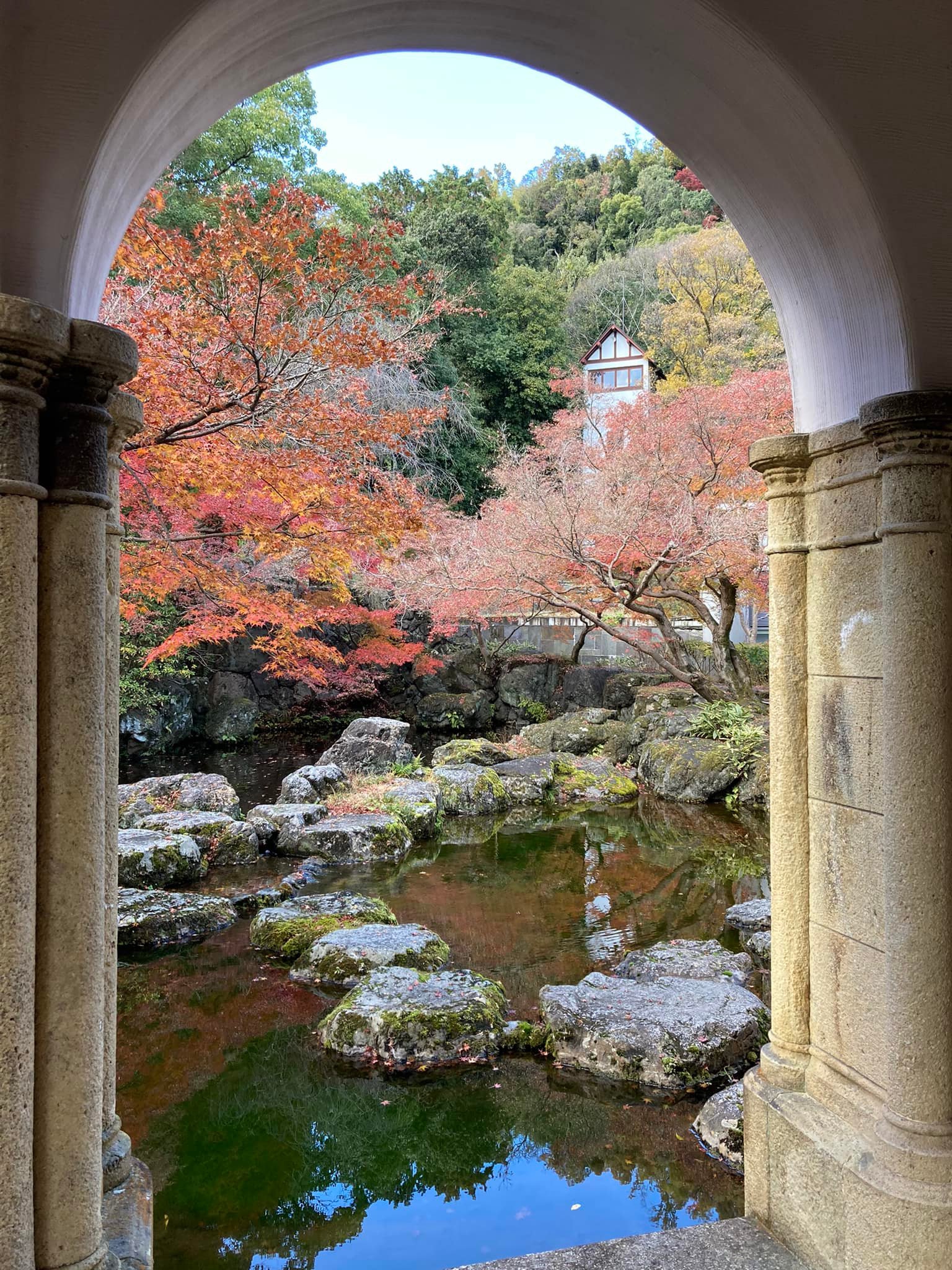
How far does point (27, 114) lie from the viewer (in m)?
2.19

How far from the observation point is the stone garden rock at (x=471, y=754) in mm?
15117

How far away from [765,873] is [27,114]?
980 centimetres

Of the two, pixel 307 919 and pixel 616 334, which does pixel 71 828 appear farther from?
pixel 616 334

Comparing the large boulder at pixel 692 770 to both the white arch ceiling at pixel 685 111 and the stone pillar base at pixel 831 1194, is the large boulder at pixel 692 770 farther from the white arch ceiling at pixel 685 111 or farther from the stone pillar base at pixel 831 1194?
the white arch ceiling at pixel 685 111

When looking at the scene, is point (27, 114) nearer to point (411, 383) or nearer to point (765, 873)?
point (765, 873)

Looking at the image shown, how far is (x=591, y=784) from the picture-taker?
1386 centimetres

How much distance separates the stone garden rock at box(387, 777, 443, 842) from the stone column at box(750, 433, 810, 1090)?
8382mm

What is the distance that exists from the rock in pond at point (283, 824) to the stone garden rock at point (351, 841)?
93 mm

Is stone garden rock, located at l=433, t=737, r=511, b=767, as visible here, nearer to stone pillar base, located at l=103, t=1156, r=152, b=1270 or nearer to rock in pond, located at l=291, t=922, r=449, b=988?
rock in pond, located at l=291, t=922, r=449, b=988

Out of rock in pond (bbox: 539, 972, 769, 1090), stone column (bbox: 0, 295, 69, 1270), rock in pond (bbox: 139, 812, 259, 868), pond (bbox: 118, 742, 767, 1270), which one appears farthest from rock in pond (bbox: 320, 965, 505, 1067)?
rock in pond (bbox: 139, 812, 259, 868)

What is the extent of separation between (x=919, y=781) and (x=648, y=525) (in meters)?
11.2

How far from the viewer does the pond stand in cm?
429

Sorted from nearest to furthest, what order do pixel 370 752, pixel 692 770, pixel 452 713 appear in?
pixel 692 770, pixel 370 752, pixel 452 713

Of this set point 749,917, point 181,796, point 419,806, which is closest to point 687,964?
point 749,917
